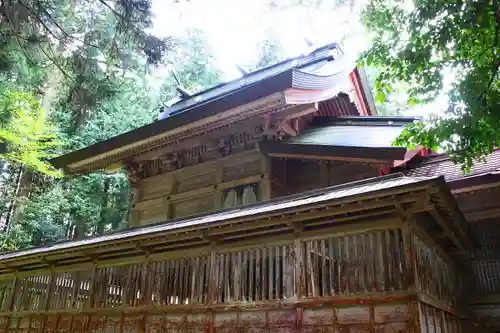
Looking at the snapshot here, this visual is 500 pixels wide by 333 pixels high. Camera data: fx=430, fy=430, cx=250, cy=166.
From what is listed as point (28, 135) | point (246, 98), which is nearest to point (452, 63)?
point (246, 98)

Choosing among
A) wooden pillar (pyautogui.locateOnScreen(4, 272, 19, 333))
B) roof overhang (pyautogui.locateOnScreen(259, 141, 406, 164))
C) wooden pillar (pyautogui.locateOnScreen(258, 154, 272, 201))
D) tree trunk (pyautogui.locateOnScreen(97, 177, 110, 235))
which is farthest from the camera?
tree trunk (pyautogui.locateOnScreen(97, 177, 110, 235))

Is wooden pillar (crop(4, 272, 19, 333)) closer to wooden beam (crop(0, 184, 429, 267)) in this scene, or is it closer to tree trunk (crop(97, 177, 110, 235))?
wooden beam (crop(0, 184, 429, 267))

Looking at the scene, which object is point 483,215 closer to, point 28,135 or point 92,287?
point 92,287

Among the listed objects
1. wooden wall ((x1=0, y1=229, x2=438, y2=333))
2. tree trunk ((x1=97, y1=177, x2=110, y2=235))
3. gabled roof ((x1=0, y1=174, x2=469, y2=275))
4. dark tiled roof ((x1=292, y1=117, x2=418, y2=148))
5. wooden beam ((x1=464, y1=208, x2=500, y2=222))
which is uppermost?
tree trunk ((x1=97, y1=177, x2=110, y2=235))

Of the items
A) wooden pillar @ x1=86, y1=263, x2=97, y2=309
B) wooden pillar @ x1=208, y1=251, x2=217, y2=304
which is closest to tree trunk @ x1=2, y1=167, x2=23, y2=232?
wooden pillar @ x1=86, y1=263, x2=97, y2=309

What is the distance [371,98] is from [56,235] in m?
16.8

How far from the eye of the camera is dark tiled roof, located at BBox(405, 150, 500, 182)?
30.3 ft

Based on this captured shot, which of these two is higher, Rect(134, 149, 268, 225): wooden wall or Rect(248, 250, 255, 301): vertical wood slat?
Rect(134, 149, 268, 225): wooden wall

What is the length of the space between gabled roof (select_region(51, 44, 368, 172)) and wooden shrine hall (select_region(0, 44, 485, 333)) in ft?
0.14

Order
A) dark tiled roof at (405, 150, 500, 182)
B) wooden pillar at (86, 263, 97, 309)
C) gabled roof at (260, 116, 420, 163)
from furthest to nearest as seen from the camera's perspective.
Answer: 1. wooden pillar at (86, 263, 97, 309)
2. dark tiled roof at (405, 150, 500, 182)
3. gabled roof at (260, 116, 420, 163)

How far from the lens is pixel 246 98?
9781mm

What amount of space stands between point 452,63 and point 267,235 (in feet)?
13.8

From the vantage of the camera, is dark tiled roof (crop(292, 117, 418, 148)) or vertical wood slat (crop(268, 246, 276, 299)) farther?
dark tiled roof (crop(292, 117, 418, 148))

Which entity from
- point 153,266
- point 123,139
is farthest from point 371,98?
point 153,266
